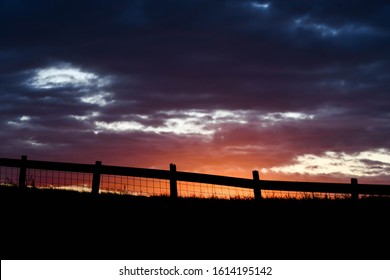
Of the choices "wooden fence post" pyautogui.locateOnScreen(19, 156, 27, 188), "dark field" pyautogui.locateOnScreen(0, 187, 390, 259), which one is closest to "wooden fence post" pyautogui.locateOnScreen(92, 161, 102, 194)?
"dark field" pyautogui.locateOnScreen(0, 187, 390, 259)

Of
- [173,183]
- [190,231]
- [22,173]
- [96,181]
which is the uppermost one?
[22,173]

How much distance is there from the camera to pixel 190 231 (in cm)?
973

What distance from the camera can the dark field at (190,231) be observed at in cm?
841

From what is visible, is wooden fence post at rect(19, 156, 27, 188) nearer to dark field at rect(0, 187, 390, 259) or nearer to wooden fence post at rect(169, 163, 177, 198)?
dark field at rect(0, 187, 390, 259)

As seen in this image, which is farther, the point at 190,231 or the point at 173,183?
the point at 173,183

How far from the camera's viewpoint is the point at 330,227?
10.3m

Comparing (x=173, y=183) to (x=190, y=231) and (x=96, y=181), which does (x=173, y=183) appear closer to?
(x=96, y=181)

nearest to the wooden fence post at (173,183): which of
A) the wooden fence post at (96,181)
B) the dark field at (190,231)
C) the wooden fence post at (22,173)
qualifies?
the dark field at (190,231)

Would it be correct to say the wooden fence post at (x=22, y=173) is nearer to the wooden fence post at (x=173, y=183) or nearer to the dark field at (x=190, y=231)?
the dark field at (x=190, y=231)

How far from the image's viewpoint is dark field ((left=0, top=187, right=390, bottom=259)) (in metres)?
8.41

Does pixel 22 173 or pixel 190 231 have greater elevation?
pixel 22 173

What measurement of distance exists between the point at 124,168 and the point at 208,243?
26.6 ft

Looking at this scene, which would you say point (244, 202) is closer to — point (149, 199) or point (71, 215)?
point (149, 199)

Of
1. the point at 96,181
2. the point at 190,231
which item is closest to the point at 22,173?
the point at 96,181
